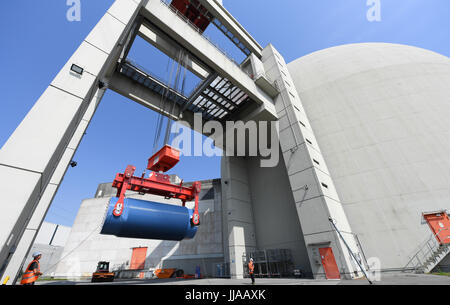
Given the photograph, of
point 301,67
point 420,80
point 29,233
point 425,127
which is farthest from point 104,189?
point 420,80

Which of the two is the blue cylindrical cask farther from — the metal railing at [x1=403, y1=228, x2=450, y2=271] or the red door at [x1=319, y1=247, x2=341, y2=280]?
the metal railing at [x1=403, y1=228, x2=450, y2=271]

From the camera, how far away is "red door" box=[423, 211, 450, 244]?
414 inches

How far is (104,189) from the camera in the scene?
2745 cm

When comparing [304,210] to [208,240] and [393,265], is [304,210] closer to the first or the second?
[393,265]

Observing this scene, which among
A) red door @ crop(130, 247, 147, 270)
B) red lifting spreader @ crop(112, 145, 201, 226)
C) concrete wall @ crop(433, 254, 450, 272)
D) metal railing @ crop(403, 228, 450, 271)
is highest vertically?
red lifting spreader @ crop(112, 145, 201, 226)

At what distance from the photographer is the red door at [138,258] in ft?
69.2

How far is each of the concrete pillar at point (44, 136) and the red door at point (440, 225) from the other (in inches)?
687

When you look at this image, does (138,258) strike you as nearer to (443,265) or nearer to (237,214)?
(237,214)

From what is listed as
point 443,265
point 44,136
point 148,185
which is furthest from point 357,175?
point 44,136

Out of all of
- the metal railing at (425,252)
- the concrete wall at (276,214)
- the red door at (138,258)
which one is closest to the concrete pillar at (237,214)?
the concrete wall at (276,214)

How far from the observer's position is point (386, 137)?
13.8 m

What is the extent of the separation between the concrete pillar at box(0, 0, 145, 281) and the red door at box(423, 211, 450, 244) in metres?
17.4

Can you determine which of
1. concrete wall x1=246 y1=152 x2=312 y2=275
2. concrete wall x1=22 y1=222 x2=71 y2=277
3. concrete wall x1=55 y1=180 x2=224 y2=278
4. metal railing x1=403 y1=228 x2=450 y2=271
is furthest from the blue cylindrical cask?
concrete wall x1=22 y1=222 x2=71 y2=277

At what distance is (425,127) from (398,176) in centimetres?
421
